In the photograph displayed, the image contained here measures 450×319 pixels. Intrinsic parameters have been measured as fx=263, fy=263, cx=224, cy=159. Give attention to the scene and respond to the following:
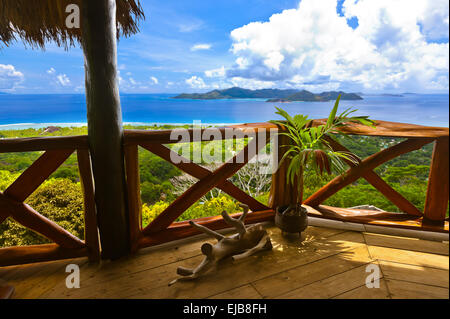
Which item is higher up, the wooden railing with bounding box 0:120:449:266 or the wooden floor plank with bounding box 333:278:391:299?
the wooden railing with bounding box 0:120:449:266

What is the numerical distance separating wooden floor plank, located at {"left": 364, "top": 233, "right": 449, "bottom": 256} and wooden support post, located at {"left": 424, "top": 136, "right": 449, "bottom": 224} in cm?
19

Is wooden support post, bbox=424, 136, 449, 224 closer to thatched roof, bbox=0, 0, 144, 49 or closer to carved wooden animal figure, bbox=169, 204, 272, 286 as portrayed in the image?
carved wooden animal figure, bbox=169, 204, 272, 286

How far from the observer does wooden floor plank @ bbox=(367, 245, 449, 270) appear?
1.61 metres

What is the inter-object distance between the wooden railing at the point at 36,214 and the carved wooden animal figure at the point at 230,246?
26.2 inches

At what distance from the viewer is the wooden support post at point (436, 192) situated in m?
1.71

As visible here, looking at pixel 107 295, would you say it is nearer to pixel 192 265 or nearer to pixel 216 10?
pixel 192 265

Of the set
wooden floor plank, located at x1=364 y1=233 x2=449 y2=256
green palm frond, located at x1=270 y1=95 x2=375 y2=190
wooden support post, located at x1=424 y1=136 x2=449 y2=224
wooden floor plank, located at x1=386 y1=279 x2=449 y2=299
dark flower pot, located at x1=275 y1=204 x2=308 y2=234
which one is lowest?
wooden floor plank, located at x1=386 y1=279 x2=449 y2=299

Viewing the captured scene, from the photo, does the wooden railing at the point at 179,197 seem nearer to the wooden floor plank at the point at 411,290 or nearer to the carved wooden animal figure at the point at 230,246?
the carved wooden animal figure at the point at 230,246

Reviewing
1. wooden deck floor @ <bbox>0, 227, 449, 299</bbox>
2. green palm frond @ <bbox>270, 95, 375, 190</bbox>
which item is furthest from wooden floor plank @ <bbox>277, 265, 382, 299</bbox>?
green palm frond @ <bbox>270, 95, 375, 190</bbox>

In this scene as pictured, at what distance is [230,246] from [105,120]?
43.5 inches

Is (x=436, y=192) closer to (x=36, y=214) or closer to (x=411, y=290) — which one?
(x=411, y=290)

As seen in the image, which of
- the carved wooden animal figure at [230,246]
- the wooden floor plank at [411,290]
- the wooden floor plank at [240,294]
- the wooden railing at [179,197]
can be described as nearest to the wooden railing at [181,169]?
the wooden railing at [179,197]

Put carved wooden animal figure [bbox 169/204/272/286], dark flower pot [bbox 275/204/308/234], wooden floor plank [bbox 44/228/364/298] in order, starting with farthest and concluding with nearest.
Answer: dark flower pot [bbox 275/204/308/234] < carved wooden animal figure [bbox 169/204/272/286] < wooden floor plank [bbox 44/228/364/298]

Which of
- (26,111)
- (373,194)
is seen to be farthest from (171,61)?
(373,194)
